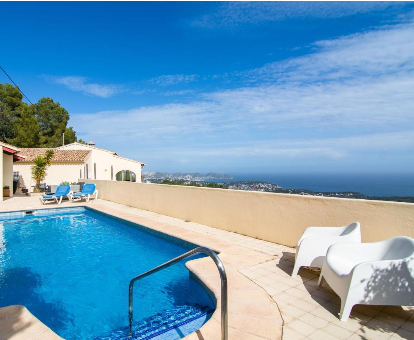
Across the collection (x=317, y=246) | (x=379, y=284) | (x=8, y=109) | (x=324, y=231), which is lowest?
(x=379, y=284)

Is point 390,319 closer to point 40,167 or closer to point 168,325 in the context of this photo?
point 168,325

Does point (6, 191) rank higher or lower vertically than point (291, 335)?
higher

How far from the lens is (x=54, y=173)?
23.3 meters

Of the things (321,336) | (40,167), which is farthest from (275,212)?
(40,167)

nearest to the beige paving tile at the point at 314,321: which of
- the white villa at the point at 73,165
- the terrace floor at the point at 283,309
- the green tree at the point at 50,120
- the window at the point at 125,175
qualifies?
the terrace floor at the point at 283,309

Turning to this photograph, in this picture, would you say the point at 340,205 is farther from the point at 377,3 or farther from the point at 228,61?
the point at 228,61

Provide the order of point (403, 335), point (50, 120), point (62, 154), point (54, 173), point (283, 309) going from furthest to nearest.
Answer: point (50, 120) → point (62, 154) → point (54, 173) → point (283, 309) → point (403, 335)

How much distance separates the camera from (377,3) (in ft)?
14.1

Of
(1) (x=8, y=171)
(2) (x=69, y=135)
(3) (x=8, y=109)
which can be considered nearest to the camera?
(1) (x=8, y=171)

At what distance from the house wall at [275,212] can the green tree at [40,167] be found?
14.2 meters

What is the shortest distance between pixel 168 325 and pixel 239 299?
3.44 feet

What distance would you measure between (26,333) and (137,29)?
43.9ft

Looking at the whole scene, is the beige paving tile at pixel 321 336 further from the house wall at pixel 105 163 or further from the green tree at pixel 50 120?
the green tree at pixel 50 120

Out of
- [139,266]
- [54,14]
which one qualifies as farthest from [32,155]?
[139,266]
